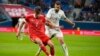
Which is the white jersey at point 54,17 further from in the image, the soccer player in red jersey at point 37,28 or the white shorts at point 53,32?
the soccer player in red jersey at point 37,28

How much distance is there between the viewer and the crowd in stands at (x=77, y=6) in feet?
152

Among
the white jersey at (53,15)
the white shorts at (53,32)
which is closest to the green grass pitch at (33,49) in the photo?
the white shorts at (53,32)

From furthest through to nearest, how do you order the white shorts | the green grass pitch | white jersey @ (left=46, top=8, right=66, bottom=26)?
the green grass pitch, the white shorts, white jersey @ (left=46, top=8, right=66, bottom=26)

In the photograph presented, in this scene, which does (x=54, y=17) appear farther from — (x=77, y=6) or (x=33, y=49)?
(x=77, y=6)

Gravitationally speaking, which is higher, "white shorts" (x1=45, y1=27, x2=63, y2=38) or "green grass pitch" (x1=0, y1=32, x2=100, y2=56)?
"white shorts" (x1=45, y1=27, x2=63, y2=38)

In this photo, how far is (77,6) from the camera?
48.8 meters

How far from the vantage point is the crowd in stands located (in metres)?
46.5

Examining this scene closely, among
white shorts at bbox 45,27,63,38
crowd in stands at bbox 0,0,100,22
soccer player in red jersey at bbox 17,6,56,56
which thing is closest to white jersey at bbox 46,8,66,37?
white shorts at bbox 45,27,63,38

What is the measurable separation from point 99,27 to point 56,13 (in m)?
26.3

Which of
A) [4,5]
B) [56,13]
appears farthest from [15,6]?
[56,13]

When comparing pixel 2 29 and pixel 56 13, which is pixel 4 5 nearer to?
pixel 2 29

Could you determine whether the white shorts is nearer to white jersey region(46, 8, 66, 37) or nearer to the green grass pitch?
white jersey region(46, 8, 66, 37)

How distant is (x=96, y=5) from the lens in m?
48.8

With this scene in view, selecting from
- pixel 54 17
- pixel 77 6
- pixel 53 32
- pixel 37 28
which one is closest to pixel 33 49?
pixel 53 32
